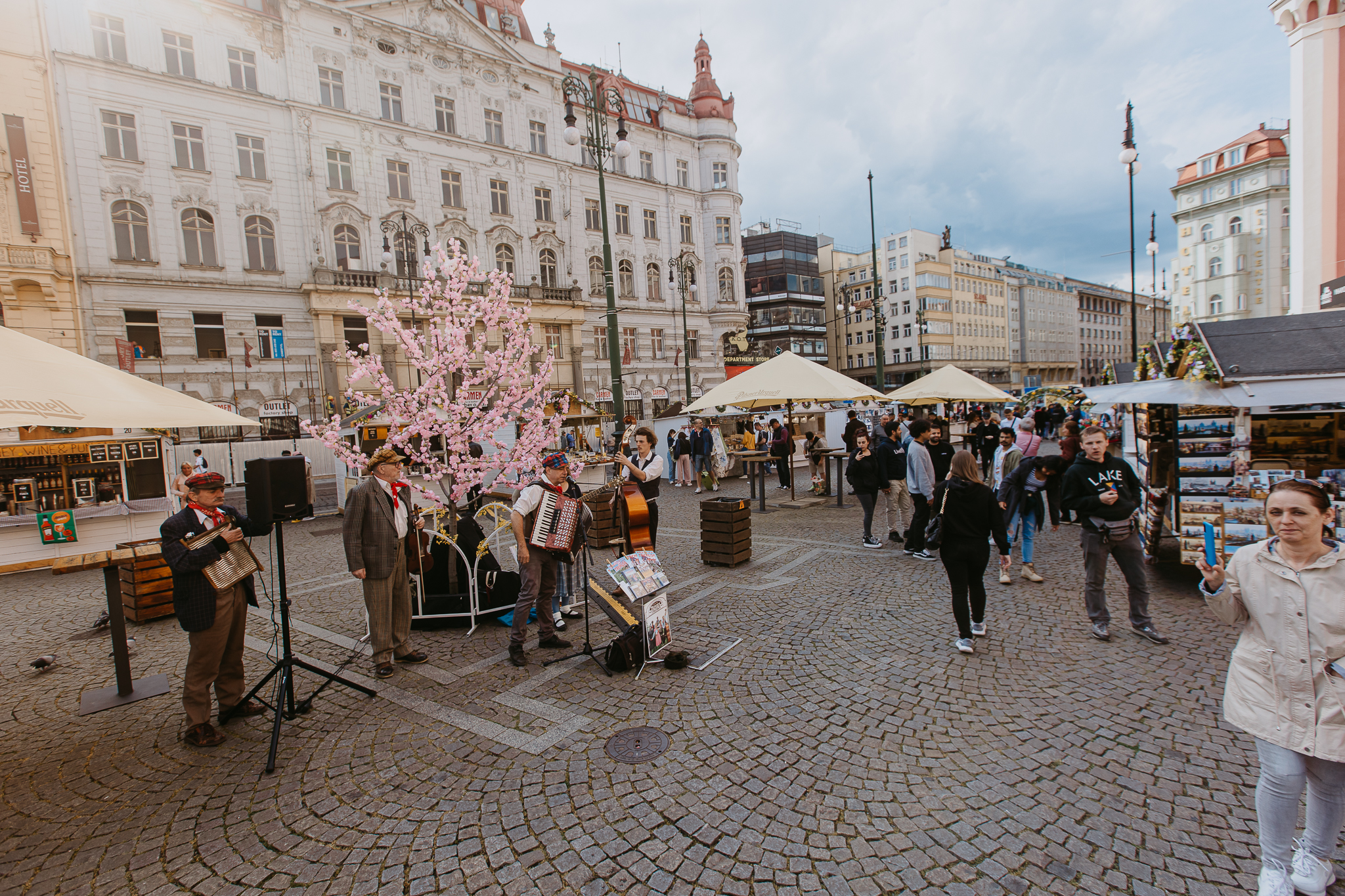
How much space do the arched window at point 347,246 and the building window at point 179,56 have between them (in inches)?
303

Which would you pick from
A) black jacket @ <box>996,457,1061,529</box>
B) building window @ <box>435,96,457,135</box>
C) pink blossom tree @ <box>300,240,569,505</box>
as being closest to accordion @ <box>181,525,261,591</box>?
Result: pink blossom tree @ <box>300,240,569,505</box>

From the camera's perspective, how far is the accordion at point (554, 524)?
567 centimetres

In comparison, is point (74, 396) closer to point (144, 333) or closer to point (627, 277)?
point (144, 333)

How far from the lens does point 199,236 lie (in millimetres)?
25844

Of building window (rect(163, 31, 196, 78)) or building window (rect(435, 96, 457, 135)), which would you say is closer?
building window (rect(163, 31, 196, 78))

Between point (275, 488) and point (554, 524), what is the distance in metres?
2.22

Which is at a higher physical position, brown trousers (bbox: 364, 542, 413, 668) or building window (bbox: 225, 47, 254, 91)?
building window (bbox: 225, 47, 254, 91)

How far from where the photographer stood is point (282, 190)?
27.4 meters

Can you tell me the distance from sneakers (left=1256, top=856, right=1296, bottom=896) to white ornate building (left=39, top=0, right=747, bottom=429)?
31.4 meters

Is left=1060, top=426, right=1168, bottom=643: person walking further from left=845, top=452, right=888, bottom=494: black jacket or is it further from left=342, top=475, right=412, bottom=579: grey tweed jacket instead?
left=342, top=475, right=412, bottom=579: grey tweed jacket

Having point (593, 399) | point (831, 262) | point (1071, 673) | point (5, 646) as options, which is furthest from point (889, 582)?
point (831, 262)

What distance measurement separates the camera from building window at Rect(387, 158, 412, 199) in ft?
98.8

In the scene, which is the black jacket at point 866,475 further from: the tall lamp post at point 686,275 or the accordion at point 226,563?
the tall lamp post at point 686,275

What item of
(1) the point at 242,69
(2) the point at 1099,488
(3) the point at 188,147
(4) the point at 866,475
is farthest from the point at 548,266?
(2) the point at 1099,488
